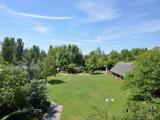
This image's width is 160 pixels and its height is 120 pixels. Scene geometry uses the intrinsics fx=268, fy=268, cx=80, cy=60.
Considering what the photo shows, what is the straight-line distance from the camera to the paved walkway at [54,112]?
36750 mm

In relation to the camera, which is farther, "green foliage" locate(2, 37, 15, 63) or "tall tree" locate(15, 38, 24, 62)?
"tall tree" locate(15, 38, 24, 62)

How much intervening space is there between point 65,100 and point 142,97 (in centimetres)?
1851

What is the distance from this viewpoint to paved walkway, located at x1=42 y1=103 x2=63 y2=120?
36.8m

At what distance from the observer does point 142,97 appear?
36.3 m

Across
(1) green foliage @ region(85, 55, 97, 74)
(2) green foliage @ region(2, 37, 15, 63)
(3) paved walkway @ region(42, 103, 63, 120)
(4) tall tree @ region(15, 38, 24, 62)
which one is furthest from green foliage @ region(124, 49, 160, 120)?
(4) tall tree @ region(15, 38, 24, 62)

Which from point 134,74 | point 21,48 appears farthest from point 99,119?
point 21,48

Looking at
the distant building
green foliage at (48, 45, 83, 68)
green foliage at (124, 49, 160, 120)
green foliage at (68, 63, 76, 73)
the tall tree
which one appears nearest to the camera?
green foliage at (124, 49, 160, 120)

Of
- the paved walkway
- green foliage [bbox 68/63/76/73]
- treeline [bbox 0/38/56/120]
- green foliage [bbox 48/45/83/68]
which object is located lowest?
the paved walkway

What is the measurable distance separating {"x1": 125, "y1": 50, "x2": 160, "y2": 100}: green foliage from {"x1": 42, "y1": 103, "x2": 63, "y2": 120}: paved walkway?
36.1 ft

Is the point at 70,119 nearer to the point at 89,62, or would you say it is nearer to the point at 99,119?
the point at 99,119

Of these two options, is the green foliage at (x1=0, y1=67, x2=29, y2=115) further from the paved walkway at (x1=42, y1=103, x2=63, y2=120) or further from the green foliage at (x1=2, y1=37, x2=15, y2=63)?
the green foliage at (x1=2, y1=37, x2=15, y2=63)

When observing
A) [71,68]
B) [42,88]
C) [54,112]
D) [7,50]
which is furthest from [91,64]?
[54,112]

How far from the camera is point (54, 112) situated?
4028cm

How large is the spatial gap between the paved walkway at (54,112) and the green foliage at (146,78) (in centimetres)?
1101
